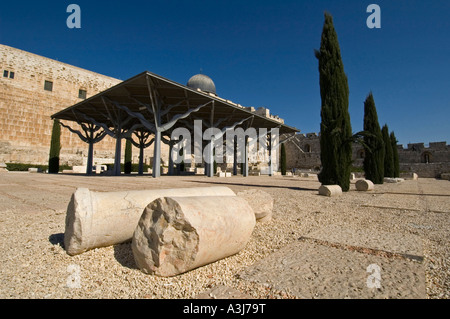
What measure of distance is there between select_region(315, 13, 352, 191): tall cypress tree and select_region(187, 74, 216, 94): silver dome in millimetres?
31370

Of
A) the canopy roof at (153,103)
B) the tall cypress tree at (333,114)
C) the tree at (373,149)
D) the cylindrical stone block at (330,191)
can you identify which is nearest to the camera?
the cylindrical stone block at (330,191)

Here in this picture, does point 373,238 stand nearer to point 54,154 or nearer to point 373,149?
point 373,149

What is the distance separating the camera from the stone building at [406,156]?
29266 mm

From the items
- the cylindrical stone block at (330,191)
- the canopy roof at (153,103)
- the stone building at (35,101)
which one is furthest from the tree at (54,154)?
the cylindrical stone block at (330,191)

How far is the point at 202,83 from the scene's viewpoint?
40.3m

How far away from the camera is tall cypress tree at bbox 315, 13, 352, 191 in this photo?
9.69 meters

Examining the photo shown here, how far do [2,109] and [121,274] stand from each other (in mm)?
32714

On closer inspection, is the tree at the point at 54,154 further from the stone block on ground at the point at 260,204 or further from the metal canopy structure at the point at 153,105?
the stone block on ground at the point at 260,204

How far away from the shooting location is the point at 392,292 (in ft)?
5.35

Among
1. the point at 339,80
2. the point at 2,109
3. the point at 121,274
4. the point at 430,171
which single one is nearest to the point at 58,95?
the point at 2,109

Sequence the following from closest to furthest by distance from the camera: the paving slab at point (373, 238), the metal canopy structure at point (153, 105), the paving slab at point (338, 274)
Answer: the paving slab at point (338, 274) → the paving slab at point (373, 238) → the metal canopy structure at point (153, 105)

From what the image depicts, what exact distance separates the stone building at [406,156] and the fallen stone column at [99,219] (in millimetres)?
26207

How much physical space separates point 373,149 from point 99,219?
16644 mm
